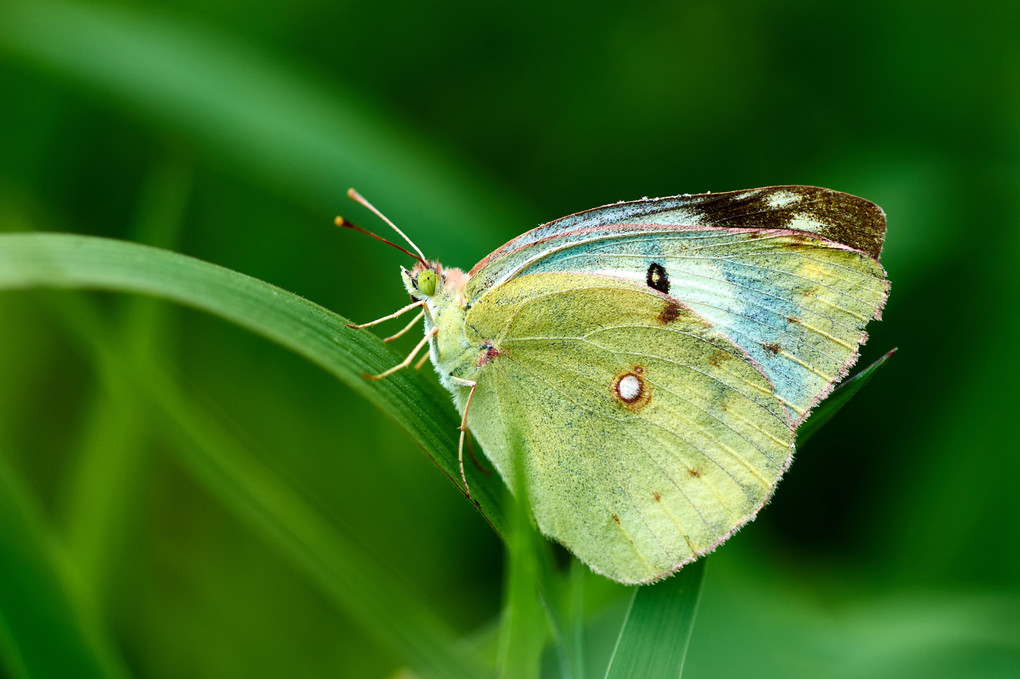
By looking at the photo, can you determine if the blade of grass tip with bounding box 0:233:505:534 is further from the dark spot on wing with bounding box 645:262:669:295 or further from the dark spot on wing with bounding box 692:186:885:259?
the dark spot on wing with bounding box 692:186:885:259

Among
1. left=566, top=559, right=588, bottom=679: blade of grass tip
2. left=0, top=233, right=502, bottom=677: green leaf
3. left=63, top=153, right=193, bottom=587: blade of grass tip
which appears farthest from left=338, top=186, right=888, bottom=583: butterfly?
left=63, top=153, right=193, bottom=587: blade of grass tip

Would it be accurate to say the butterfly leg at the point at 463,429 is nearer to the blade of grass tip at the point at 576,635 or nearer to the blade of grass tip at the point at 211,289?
the blade of grass tip at the point at 211,289

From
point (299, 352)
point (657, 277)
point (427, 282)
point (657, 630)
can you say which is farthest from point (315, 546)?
point (657, 277)

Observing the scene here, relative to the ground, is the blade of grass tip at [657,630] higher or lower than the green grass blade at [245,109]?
lower

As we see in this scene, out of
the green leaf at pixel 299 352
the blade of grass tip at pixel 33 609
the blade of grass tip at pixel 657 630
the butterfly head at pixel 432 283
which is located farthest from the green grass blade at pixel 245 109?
the blade of grass tip at pixel 33 609

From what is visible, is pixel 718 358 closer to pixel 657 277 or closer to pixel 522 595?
pixel 657 277

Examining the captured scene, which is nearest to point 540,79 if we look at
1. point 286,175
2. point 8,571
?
point 286,175
